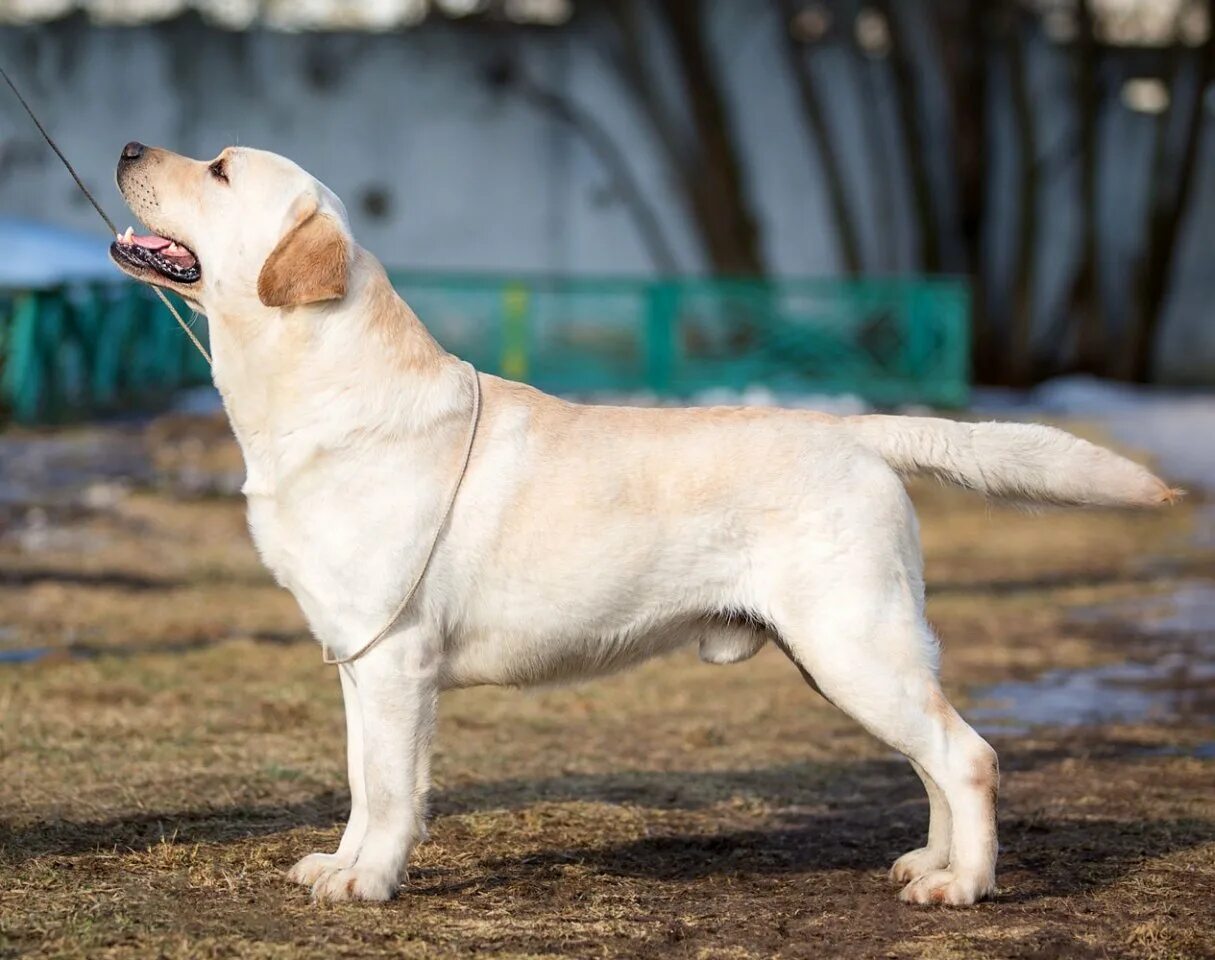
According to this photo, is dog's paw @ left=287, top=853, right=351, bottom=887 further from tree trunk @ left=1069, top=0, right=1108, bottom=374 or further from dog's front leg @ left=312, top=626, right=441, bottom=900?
tree trunk @ left=1069, top=0, right=1108, bottom=374

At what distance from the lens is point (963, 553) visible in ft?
40.7

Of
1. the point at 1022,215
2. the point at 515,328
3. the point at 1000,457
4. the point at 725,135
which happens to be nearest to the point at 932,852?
the point at 1000,457

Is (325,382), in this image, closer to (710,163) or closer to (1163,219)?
(710,163)

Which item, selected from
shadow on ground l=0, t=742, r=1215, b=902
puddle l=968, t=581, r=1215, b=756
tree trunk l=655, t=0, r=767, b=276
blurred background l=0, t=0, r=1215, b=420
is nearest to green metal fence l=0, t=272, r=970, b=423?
blurred background l=0, t=0, r=1215, b=420

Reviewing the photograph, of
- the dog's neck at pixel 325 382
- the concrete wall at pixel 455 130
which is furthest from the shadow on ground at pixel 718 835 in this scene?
the concrete wall at pixel 455 130

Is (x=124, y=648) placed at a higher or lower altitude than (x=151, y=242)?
lower

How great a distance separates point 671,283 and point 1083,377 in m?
A: 6.22

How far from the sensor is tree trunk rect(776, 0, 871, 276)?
22.2m

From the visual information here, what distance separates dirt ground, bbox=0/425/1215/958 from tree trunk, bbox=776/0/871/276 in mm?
12648

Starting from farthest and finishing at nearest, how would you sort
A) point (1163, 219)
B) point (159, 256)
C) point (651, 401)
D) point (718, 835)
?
point (1163, 219) < point (651, 401) < point (718, 835) < point (159, 256)

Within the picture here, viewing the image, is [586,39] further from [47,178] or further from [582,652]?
[582,652]

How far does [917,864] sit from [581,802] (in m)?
1.28

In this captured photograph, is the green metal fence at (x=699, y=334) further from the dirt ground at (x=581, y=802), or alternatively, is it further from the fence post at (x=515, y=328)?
the dirt ground at (x=581, y=802)

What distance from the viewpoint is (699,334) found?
20.3 m
